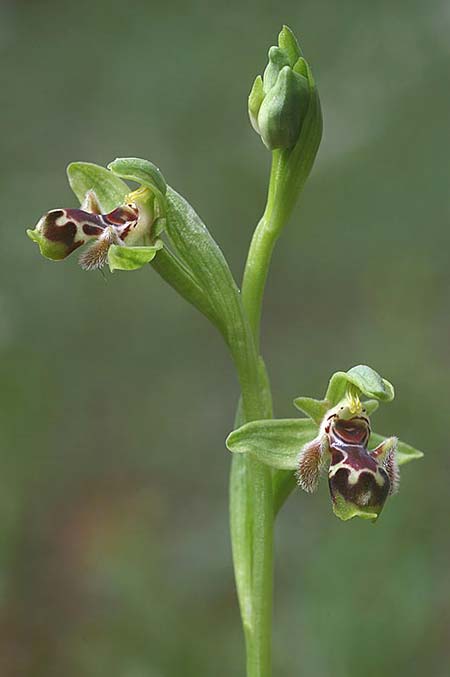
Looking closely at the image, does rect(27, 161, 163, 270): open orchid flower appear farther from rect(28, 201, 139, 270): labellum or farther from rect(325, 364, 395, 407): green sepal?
rect(325, 364, 395, 407): green sepal

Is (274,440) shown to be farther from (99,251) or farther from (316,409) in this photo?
(99,251)

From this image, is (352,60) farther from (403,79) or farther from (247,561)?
(247,561)

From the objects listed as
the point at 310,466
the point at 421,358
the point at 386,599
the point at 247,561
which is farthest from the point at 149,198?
the point at 421,358

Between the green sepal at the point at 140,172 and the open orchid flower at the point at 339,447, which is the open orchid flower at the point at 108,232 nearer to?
the green sepal at the point at 140,172

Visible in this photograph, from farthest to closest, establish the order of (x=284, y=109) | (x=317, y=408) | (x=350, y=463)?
(x=317, y=408) → (x=284, y=109) → (x=350, y=463)

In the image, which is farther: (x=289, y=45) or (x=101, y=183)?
(x=101, y=183)

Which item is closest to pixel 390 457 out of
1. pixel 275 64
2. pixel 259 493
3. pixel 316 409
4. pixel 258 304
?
pixel 316 409

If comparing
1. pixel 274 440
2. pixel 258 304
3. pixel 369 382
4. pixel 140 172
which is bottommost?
pixel 274 440
